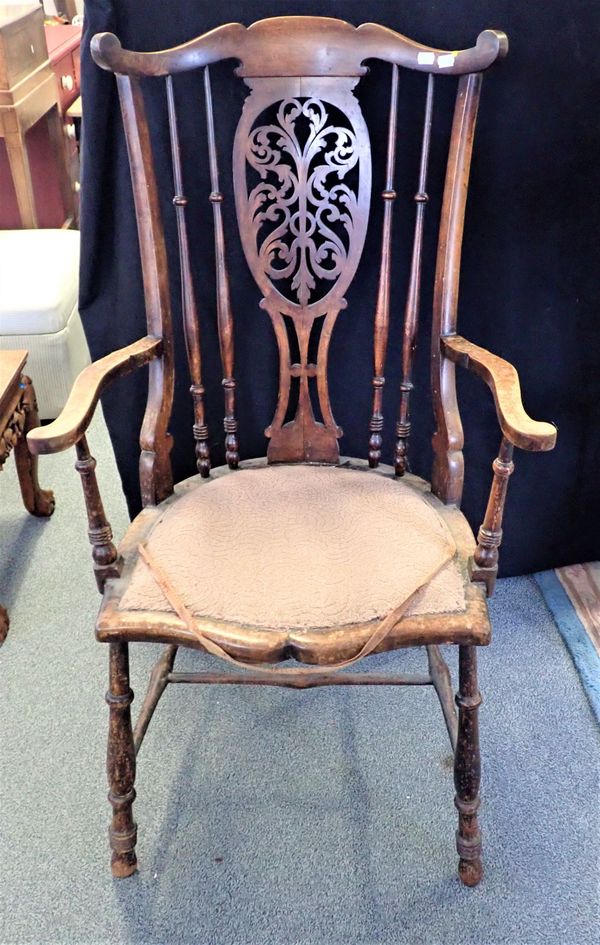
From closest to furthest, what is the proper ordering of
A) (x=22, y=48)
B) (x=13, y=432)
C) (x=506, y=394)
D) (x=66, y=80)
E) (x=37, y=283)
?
1. (x=506, y=394)
2. (x=13, y=432)
3. (x=37, y=283)
4. (x=22, y=48)
5. (x=66, y=80)

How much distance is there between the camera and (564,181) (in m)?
1.27

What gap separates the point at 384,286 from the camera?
115cm

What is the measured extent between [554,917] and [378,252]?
3.37 feet

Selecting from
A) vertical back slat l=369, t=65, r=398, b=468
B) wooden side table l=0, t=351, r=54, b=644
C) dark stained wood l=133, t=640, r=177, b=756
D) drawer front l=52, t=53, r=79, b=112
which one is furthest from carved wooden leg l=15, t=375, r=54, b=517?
drawer front l=52, t=53, r=79, b=112

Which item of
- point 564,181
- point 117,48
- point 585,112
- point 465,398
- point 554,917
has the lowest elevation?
point 554,917

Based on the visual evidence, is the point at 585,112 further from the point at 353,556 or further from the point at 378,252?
the point at 353,556

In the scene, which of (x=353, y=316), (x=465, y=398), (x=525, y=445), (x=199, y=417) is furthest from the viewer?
(x=465, y=398)

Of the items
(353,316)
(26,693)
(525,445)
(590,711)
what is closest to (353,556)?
(525,445)

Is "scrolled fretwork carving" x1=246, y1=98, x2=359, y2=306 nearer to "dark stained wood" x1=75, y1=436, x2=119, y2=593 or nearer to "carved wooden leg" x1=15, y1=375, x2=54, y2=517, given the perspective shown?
"dark stained wood" x1=75, y1=436, x2=119, y2=593

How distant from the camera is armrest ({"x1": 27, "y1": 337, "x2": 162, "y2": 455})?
863 millimetres

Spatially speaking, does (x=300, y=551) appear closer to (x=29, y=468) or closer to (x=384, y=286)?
A: (x=384, y=286)

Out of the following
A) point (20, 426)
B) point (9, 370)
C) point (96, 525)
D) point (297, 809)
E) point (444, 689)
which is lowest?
point (297, 809)

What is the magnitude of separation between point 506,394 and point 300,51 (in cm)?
55

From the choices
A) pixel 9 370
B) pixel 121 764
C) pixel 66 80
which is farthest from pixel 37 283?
pixel 66 80
